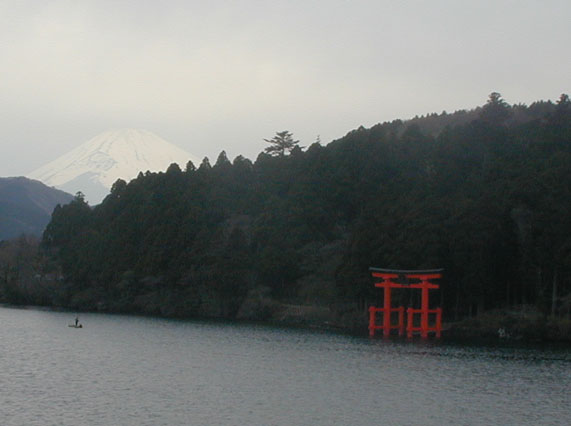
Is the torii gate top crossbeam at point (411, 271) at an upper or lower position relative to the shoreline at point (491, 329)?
upper

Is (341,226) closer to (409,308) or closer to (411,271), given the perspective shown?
(411,271)

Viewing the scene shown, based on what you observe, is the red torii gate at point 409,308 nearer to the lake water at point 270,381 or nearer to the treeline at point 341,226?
the treeline at point 341,226

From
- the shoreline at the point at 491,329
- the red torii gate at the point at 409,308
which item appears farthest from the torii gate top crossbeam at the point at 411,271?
the shoreline at the point at 491,329

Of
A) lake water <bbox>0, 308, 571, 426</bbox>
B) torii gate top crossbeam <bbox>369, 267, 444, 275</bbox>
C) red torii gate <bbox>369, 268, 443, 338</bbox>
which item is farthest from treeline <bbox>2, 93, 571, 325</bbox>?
lake water <bbox>0, 308, 571, 426</bbox>

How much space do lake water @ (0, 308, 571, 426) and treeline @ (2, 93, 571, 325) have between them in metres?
10.4

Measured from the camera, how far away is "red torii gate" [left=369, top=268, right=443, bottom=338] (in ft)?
190

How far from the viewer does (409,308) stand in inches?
2296

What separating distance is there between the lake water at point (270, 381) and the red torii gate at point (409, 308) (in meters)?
5.30

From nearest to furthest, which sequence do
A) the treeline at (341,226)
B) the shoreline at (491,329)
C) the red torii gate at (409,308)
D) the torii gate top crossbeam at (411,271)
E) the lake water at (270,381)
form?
the lake water at (270,381)
the shoreline at (491,329)
the red torii gate at (409,308)
the torii gate top crossbeam at (411,271)
the treeline at (341,226)

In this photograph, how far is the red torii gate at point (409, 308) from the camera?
57844 mm

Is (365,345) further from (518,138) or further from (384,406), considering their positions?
(518,138)

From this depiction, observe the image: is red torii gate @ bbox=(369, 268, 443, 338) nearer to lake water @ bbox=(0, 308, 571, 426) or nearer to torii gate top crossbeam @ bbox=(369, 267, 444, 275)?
torii gate top crossbeam @ bbox=(369, 267, 444, 275)

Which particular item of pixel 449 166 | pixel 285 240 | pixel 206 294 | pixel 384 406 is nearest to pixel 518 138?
pixel 449 166

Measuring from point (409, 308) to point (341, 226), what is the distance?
25.1m
